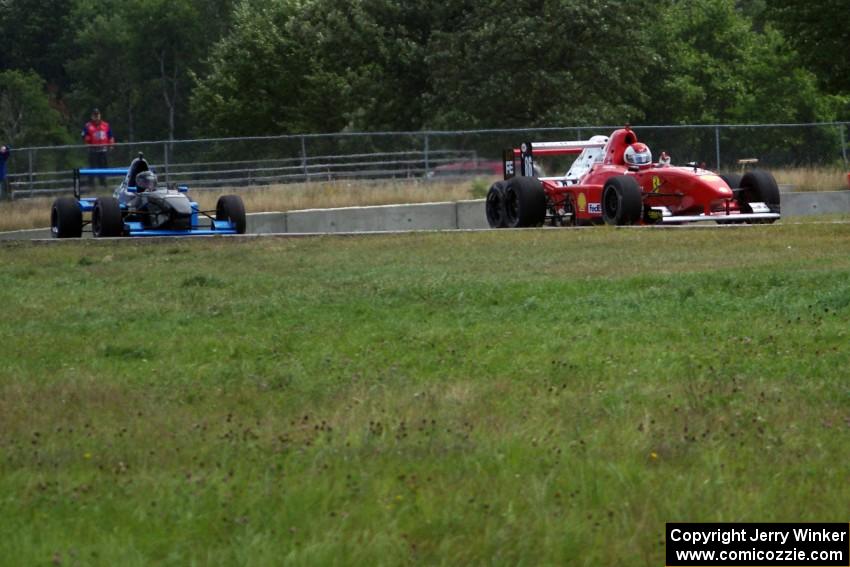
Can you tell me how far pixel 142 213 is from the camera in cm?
2675

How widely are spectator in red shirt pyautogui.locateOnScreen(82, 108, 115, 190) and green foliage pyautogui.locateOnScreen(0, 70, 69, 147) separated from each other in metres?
43.7

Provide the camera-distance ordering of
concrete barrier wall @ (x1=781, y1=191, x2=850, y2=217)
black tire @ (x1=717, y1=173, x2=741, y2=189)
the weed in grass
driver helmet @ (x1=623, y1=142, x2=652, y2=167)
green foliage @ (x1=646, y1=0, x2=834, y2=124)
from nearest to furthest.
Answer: the weed in grass → driver helmet @ (x1=623, y1=142, x2=652, y2=167) → black tire @ (x1=717, y1=173, x2=741, y2=189) → concrete barrier wall @ (x1=781, y1=191, x2=850, y2=217) → green foliage @ (x1=646, y1=0, x2=834, y2=124)

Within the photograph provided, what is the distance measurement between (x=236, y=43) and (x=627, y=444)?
56270 mm

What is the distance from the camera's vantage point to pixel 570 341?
35.2 feet

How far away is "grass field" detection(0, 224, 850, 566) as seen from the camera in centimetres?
591

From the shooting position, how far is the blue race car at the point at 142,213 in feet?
86.3

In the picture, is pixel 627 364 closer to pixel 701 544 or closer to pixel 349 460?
pixel 349 460

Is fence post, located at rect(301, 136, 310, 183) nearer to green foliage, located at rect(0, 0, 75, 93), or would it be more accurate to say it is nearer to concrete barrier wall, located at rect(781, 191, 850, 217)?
concrete barrier wall, located at rect(781, 191, 850, 217)

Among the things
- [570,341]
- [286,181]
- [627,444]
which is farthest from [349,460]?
[286,181]

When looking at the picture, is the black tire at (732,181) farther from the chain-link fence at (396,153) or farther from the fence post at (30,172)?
Answer: the fence post at (30,172)

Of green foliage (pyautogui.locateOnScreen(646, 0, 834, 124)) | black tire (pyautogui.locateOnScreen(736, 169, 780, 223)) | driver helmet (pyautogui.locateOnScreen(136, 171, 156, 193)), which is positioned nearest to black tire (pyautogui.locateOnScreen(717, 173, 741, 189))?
black tire (pyautogui.locateOnScreen(736, 169, 780, 223))

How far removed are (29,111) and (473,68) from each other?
42.5 metres

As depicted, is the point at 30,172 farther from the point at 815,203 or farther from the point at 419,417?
the point at 419,417

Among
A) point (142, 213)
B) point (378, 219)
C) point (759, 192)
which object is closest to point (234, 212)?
point (142, 213)
